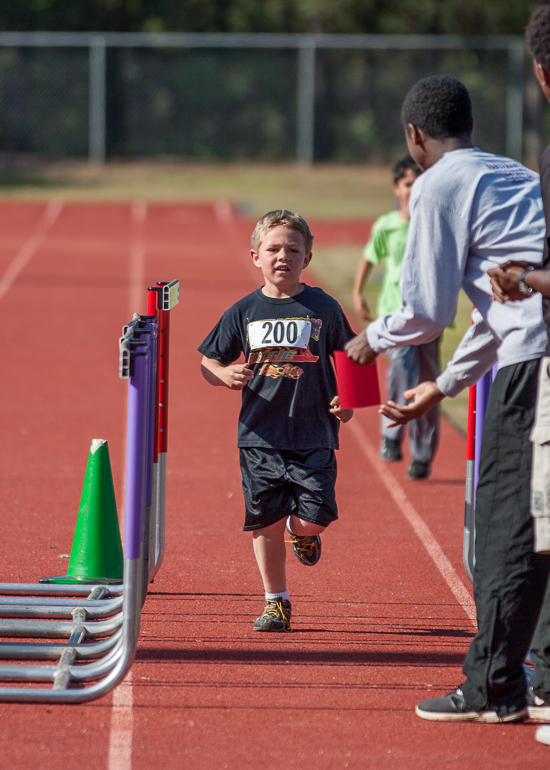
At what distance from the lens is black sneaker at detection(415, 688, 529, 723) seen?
3369 mm

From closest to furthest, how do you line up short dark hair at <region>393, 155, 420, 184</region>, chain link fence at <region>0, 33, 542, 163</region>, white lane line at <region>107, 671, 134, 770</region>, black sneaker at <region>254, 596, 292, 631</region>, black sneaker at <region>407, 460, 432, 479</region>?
white lane line at <region>107, 671, 134, 770</region>
black sneaker at <region>254, 596, 292, 631</region>
short dark hair at <region>393, 155, 420, 184</region>
black sneaker at <region>407, 460, 432, 479</region>
chain link fence at <region>0, 33, 542, 163</region>

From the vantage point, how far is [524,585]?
3.21m

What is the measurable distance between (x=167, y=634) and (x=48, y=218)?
71.8 feet

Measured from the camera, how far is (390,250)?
711 cm

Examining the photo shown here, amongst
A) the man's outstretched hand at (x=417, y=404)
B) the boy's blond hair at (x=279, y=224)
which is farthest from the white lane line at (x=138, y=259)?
the man's outstretched hand at (x=417, y=404)

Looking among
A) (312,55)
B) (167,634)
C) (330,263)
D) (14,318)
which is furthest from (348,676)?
(312,55)

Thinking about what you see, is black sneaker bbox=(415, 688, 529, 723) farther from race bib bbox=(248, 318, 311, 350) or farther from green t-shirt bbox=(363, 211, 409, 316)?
green t-shirt bbox=(363, 211, 409, 316)

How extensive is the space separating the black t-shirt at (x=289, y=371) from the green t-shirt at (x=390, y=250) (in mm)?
2825

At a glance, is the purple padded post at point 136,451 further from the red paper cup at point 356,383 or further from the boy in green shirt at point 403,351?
the boy in green shirt at point 403,351

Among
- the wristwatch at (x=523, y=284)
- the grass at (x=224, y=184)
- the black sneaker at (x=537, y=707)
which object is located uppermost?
the wristwatch at (x=523, y=284)

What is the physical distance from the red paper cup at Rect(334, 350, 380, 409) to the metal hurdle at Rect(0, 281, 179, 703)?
69 cm

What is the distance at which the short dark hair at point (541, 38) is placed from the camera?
10.00 feet

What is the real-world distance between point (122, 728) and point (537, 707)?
145cm

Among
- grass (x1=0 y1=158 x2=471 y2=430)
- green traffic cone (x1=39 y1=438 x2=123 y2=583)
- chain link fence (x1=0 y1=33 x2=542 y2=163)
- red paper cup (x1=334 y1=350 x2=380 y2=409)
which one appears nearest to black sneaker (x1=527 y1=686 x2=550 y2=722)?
red paper cup (x1=334 y1=350 x2=380 y2=409)
